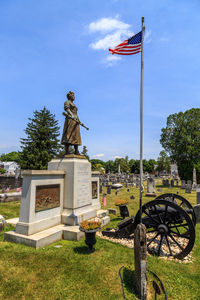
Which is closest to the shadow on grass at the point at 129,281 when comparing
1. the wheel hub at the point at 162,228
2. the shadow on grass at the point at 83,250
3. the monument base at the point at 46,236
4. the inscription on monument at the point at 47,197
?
the shadow on grass at the point at 83,250

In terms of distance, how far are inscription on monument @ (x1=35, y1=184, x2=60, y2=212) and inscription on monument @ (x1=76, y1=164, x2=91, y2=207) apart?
37.7 inches

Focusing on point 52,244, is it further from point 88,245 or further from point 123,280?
point 123,280

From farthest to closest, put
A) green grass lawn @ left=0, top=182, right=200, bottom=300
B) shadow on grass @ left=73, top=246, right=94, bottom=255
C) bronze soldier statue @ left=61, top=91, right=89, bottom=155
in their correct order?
bronze soldier statue @ left=61, top=91, right=89, bottom=155
shadow on grass @ left=73, top=246, right=94, bottom=255
green grass lawn @ left=0, top=182, right=200, bottom=300

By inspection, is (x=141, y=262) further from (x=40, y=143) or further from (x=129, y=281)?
(x=40, y=143)

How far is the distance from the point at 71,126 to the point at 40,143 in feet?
86.3

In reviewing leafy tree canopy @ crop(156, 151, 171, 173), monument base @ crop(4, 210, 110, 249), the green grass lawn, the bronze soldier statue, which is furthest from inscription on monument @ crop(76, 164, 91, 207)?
leafy tree canopy @ crop(156, 151, 171, 173)

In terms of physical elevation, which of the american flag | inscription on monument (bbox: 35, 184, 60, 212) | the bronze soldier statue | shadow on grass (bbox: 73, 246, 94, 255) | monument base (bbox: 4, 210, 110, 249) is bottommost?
shadow on grass (bbox: 73, 246, 94, 255)

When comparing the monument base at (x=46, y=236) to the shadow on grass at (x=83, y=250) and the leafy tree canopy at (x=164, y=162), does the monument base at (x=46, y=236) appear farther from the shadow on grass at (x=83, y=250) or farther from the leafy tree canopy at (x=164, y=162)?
the leafy tree canopy at (x=164, y=162)

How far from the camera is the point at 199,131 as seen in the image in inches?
1235

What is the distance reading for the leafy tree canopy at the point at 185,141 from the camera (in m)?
30.6

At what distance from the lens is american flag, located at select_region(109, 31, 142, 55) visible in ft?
20.8

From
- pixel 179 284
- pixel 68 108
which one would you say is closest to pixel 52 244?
pixel 179 284

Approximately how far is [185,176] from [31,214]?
105ft

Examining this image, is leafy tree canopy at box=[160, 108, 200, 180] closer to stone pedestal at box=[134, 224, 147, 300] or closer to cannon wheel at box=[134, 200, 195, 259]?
cannon wheel at box=[134, 200, 195, 259]
